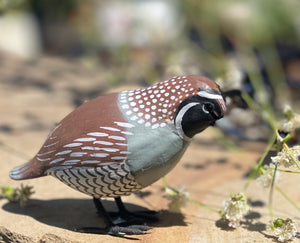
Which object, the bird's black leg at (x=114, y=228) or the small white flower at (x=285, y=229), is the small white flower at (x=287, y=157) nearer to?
the small white flower at (x=285, y=229)

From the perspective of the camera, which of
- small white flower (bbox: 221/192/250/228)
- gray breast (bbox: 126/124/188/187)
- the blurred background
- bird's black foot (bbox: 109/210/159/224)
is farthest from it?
the blurred background

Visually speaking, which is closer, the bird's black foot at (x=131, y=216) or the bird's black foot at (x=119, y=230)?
the bird's black foot at (x=119, y=230)

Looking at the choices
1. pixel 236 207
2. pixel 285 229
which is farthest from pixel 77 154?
pixel 285 229

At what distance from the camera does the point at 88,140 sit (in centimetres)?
124

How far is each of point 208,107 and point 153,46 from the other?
327 cm

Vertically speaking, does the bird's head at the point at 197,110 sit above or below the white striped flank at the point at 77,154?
above

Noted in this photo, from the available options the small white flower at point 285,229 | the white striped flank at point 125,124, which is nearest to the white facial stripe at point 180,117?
the white striped flank at point 125,124

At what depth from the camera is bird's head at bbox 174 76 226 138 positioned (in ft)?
4.00

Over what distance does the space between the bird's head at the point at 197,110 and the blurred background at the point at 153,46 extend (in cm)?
43

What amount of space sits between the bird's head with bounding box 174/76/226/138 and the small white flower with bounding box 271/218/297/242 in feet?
1.13

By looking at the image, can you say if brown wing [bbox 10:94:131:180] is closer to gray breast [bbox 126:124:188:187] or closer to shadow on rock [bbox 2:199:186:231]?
gray breast [bbox 126:124:188:187]

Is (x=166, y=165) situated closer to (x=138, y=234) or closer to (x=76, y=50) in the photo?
(x=138, y=234)

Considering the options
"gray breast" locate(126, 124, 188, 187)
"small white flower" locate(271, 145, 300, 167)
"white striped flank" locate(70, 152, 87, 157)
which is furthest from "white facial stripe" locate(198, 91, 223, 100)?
"white striped flank" locate(70, 152, 87, 157)

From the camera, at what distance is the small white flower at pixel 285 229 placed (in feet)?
4.16
